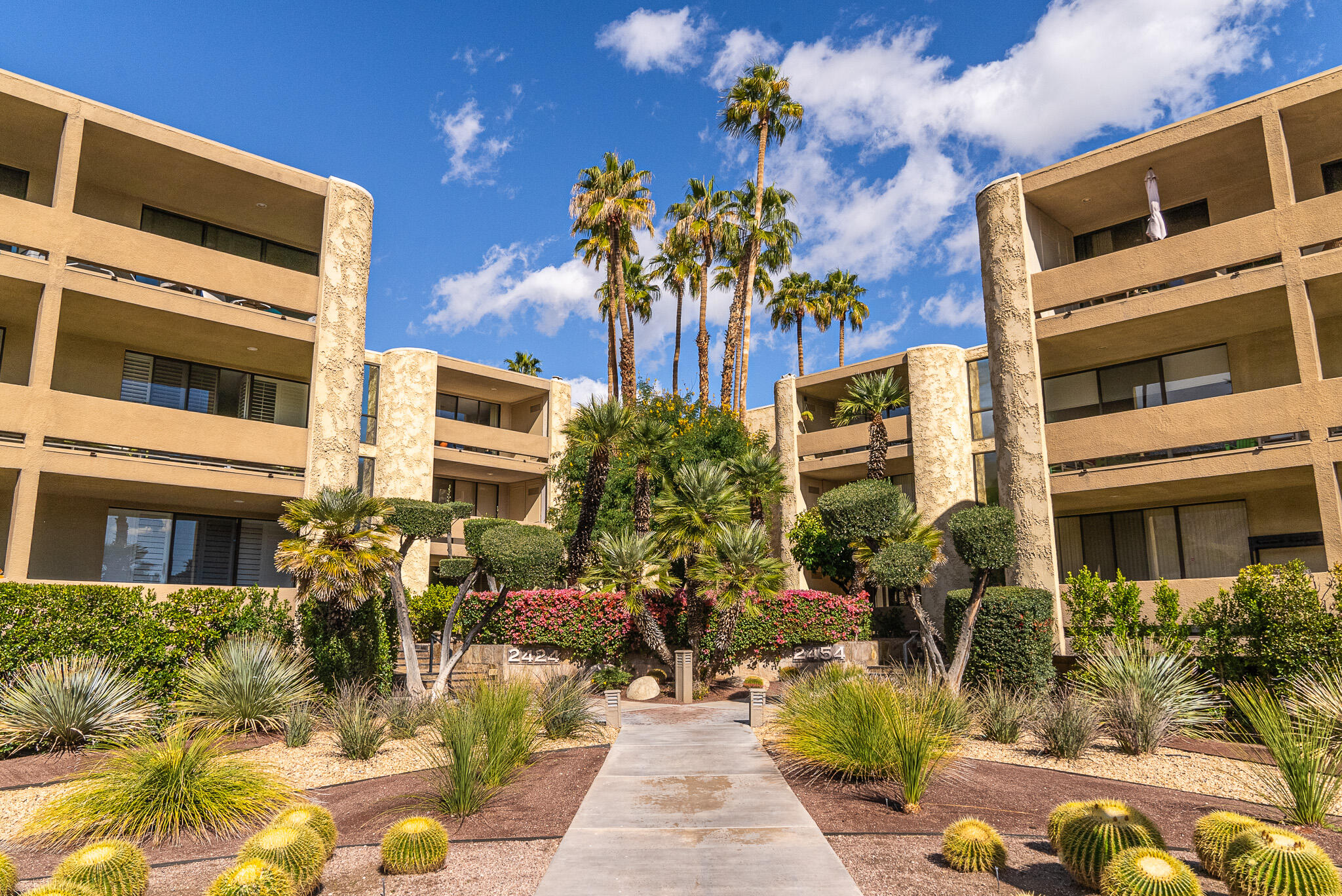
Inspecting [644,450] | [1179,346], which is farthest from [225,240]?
[1179,346]

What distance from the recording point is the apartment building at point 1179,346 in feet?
52.6

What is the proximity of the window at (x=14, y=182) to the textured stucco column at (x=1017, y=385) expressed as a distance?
73.3 feet

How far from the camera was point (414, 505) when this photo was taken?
51.9 ft

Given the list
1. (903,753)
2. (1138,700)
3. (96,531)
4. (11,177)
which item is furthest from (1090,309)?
(11,177)

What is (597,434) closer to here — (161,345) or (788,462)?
(161,345)

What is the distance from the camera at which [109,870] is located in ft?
19.0

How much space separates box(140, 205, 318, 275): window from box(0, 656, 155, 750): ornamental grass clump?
34.2 ft

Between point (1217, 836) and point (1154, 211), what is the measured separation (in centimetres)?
1687

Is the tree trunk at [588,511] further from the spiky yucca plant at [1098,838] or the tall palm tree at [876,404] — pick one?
the spiky yucca plant at [1098,838]

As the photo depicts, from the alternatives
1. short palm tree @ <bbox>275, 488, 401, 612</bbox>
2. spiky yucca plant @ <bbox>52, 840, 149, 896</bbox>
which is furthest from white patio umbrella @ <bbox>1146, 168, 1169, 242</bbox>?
spiky yucca plant @ <bbox>52, 840, 149, 896</bbox>

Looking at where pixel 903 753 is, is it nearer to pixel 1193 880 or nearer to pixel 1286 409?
pixel 1193 880

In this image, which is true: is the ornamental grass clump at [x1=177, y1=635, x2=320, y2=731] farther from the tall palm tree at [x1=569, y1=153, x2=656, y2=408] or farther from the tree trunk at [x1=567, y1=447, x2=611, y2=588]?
the tall palm tree at [x1=569, y1=153, x2=656, y2=408]

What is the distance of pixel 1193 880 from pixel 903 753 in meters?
3.33

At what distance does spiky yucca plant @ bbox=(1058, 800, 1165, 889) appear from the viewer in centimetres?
605
